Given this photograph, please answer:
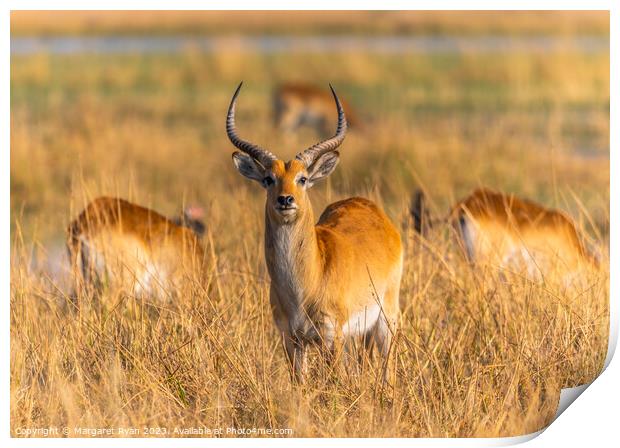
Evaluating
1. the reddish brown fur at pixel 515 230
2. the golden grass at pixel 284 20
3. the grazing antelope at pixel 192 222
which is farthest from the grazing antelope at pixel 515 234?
the grazing antelope at pixel 192 222

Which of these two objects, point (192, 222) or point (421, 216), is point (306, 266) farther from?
point (192, 222)

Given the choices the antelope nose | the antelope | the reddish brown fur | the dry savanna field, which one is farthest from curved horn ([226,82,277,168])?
the reddish brown fur

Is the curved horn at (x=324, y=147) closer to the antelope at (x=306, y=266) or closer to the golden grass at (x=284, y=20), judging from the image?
the antelope at (x=306, y=266)

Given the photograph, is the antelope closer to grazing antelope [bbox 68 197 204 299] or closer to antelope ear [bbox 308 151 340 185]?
antelope ear [bbox 308 151 340 185]

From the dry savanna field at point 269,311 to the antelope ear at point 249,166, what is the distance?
0.65 m

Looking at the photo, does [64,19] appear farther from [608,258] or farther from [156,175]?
[156,175]

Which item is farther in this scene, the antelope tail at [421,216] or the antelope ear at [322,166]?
the antelope tail at [421,216]

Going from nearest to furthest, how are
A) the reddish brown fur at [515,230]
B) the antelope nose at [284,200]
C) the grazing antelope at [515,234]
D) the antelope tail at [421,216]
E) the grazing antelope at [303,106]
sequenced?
the antelope nose at [284,200], the grazing antelope at [515,234], the reddish brown fur at [515,230], the antelope tail at [421,216], the grazing antelope at [303,106]

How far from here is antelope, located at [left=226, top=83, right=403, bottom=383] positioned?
5527mm

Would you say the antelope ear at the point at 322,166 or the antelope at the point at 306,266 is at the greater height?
the antelope ear at the point at 322,166

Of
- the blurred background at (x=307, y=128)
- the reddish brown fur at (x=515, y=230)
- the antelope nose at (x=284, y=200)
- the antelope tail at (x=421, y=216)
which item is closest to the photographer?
the antelope nose at (x=284, y=200)

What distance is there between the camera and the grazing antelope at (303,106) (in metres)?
14.0

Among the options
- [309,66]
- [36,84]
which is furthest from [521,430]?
[309,66]

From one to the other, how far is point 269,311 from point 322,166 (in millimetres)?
945
